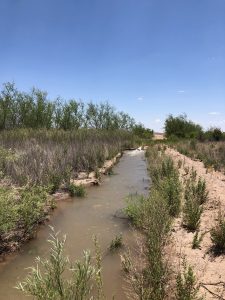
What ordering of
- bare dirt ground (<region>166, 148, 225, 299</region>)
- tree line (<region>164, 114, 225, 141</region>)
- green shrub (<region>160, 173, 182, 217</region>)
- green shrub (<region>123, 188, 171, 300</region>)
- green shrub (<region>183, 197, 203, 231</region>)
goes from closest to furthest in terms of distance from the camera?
1. green shrub (<region>123, 188, 171, 300</region>)
2. bare dirt ground (<region>166, 148, 225, 299</region>)
3. green shrub (<region>183, 197, 203, 231</region>)
4. green shrub (<region>160, 173, 182, 217</region>)
5. tree line (<region>164, 114, 225, 141</region>)

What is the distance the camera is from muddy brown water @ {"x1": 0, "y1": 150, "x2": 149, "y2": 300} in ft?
17.1

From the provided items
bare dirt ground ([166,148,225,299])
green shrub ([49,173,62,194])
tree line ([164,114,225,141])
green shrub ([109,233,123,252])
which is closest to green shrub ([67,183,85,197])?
green shrub ([49,173,62,194])

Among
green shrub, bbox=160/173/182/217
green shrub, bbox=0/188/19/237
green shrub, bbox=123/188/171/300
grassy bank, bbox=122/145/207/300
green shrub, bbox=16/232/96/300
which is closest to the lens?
green shrub, bbox=16/232/96/300

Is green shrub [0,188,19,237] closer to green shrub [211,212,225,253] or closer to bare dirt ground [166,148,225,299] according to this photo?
bare dirt ground [166,148,225,299]

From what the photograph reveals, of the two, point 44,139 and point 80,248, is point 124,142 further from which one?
point 80,248

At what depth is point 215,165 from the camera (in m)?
16.8

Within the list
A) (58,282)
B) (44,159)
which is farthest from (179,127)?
(58,282)

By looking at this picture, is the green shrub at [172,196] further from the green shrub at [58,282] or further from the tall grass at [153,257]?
the green shrub at [58,282]

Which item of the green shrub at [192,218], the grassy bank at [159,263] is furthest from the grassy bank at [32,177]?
the green shrub at [192,218]

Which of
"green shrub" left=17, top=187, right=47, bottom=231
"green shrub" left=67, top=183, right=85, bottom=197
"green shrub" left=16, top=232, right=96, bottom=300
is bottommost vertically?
"green shrub" left=67, top=183, right=85, bottom=197

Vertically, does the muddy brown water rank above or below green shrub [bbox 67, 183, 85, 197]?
below

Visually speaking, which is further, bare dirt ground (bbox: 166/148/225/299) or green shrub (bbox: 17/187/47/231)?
green shrub (bbox: 17/187/47/231)

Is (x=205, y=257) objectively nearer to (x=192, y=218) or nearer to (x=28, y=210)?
(x=192, y=218)

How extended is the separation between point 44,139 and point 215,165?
31.4 feet
